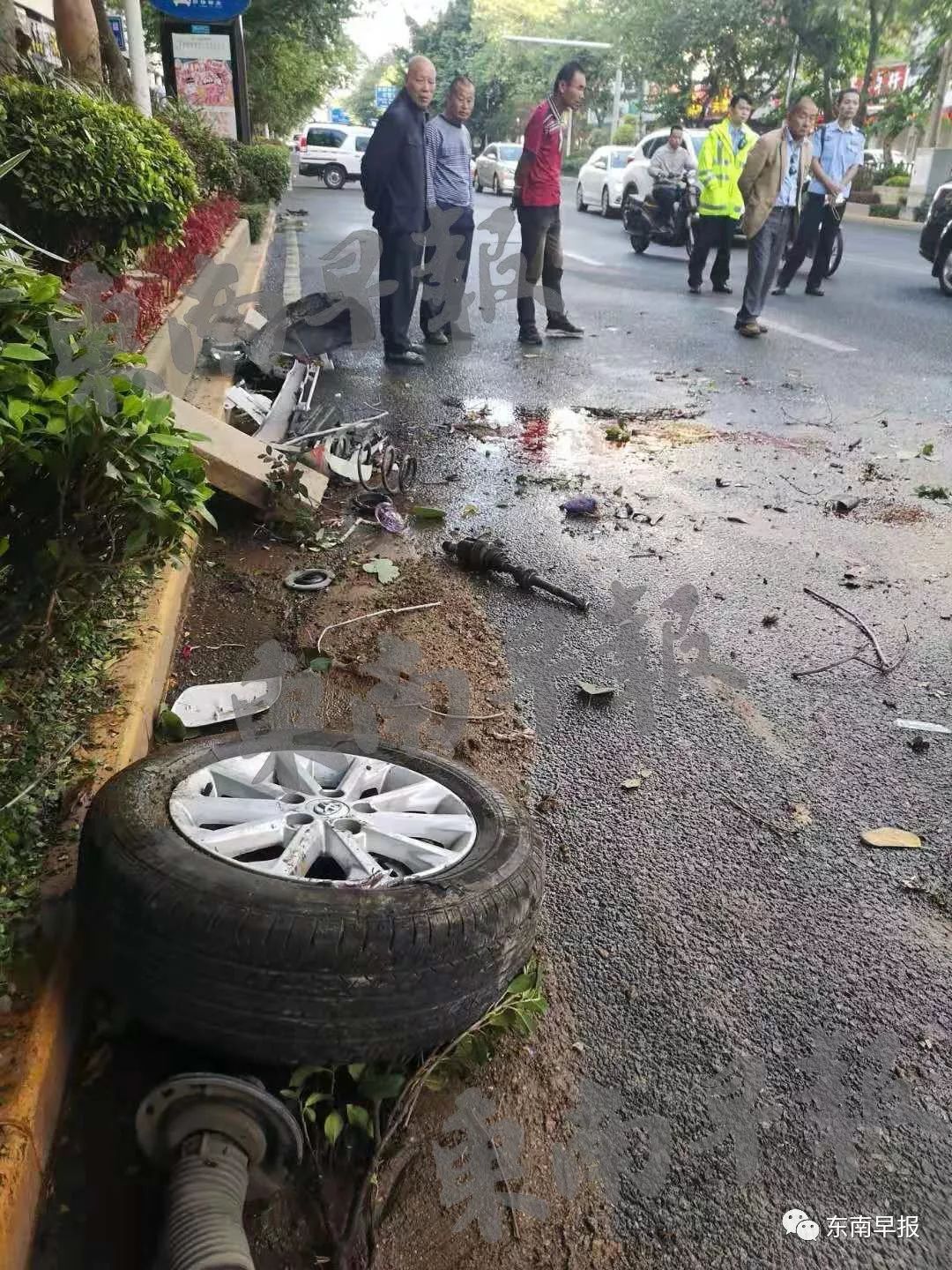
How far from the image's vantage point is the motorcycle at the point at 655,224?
16172 millimetres

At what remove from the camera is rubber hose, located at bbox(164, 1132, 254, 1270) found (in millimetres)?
1455

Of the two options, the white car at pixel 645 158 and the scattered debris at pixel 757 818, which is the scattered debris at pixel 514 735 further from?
the white car at pixel 645 158

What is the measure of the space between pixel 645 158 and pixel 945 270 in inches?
401

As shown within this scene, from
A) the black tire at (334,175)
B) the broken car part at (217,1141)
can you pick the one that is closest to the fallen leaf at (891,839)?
the broken car part at (217,1141)

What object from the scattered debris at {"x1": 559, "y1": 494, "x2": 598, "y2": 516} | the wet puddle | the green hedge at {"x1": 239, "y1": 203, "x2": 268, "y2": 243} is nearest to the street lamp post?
the green hedge at {"x1": 239, "y1": 203, "x2": 268, "y2": 243}

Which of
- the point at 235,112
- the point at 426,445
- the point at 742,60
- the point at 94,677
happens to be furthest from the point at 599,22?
the point at 94,677

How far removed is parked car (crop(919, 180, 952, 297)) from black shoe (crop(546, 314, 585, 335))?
547cm

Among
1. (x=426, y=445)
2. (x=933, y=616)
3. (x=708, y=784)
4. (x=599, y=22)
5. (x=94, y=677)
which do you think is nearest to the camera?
(x=94, y=677)

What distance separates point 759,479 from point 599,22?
6757cm

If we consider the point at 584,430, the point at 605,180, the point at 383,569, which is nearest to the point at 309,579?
the point at 383,569

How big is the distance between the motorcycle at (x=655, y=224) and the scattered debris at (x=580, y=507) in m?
12.0

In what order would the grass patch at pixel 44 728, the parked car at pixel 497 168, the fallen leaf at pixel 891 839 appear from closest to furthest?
the grass patch at pixel 44 728
the fallen leaf at pixel 891 839
the parked car at pixel 497 168

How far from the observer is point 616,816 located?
2766 millimetres

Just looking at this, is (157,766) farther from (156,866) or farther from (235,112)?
(235,112)
